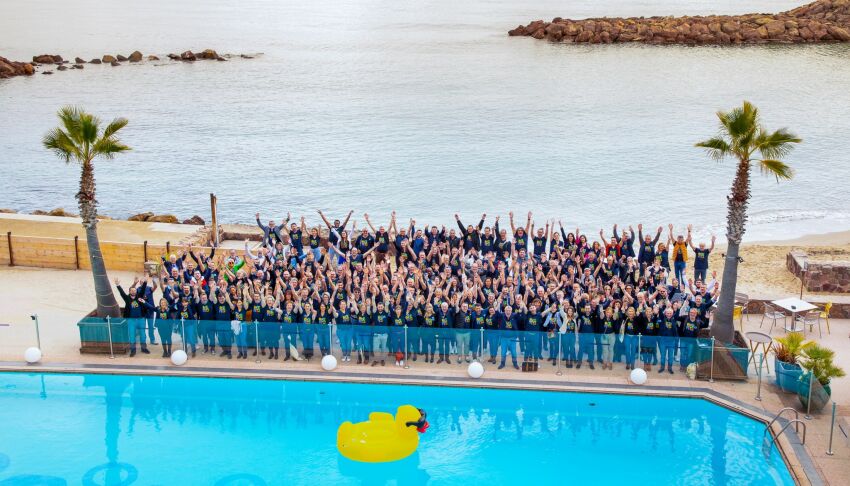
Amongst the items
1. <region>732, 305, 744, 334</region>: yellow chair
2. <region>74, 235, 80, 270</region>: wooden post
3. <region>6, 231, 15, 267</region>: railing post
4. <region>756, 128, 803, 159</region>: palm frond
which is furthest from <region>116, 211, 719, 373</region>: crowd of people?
<region>6, 231, 15, 267</region>: railing post

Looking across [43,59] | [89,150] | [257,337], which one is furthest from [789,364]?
[43,59]

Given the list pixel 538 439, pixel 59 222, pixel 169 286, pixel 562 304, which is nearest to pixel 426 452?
pixel 538 439

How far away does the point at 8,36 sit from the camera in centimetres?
12394

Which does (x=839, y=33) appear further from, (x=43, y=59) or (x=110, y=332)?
(x=110, y=332)

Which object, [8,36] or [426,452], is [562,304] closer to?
[426,452]

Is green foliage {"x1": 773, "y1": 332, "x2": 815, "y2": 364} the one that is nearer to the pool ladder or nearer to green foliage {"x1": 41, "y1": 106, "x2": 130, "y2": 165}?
the pool ladder

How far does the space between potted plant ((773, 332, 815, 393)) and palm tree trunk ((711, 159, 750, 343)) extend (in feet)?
3.39

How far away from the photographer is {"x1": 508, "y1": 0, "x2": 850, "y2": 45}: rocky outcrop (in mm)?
95312

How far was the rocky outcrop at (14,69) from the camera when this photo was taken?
84125 millimetres

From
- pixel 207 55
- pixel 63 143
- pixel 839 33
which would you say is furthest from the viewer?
pixel 207 55

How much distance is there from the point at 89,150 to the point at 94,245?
2068mm

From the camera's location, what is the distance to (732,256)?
18141 mm

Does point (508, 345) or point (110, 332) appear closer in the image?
point (508, 345)

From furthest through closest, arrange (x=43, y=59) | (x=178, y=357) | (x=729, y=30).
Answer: (x=729, y=30), (x=43, y=59), (x=178, y=357)
